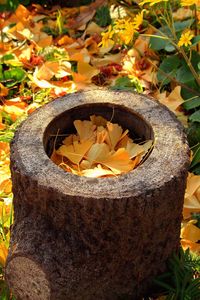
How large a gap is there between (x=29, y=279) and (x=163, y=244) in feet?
1.43

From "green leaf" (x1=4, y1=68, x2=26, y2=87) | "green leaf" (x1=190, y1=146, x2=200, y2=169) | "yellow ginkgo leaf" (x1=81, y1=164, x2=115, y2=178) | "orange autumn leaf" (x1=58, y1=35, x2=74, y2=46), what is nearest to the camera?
"yellow ginkgo leaf" (x1=81, y1=164, x2=115, y2=178)

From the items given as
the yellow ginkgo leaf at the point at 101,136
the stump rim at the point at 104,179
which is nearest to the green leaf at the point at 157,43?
the stump rim at the point at 104,179

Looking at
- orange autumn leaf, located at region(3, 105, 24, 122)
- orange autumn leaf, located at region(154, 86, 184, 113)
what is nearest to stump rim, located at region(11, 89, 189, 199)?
orange autumn leaf, located at region(154, 86, 184, 113)

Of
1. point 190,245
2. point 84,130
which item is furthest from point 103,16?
point 190,245

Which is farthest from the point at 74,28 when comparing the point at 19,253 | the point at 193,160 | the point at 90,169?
the point at 19,253

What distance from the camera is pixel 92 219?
1.73 metres

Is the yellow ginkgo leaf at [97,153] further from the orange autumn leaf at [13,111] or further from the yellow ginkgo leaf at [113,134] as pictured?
the orange autumn leaf at [13,111]

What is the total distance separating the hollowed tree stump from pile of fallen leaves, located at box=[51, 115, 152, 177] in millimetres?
80

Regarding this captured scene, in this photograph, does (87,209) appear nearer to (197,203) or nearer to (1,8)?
(197,203)

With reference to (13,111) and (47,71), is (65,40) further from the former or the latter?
(13,111)

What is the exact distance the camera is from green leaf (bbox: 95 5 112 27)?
11.6 feet

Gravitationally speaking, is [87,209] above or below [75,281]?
above

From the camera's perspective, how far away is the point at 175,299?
6.42ft

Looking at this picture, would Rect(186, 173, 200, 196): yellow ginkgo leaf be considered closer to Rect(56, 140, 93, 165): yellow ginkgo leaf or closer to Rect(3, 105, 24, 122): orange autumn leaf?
Rect(56, 140, 93, 165): yellow ginkgo leaf
